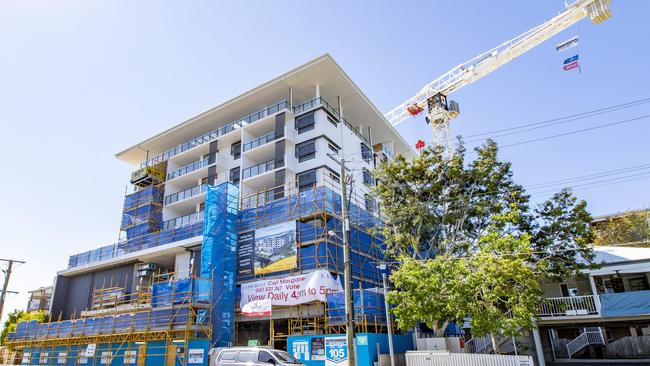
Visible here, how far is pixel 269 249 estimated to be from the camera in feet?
85.0

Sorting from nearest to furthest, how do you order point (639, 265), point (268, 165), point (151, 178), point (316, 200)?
point (639, 265)
point (316, 200)
point (268, 165)
point (151, 178)

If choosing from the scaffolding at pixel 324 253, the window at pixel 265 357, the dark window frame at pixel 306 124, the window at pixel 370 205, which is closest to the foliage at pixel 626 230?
the window at pixel 370 205

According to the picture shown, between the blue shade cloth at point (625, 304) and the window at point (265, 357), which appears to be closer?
the window at point (265, 357)

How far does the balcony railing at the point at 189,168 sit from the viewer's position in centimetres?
3728

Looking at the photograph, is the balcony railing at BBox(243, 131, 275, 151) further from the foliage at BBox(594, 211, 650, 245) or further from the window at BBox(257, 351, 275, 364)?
the foliage at BBox(594, 211, 650, 245)

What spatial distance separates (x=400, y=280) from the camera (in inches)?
789

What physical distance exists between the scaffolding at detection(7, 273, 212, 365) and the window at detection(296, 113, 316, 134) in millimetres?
14043

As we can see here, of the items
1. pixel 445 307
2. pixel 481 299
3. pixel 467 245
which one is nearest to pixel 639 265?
pixel 467 245

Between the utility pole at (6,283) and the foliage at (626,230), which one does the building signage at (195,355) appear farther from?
the foliage at (626,230)

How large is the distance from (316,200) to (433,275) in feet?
29.7

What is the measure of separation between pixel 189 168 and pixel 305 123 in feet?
42.0

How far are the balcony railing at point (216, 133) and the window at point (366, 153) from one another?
8.19 meters

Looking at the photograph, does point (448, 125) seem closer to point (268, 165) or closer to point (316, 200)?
point (268, 165)

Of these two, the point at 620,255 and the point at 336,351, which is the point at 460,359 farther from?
the point at 620,255
